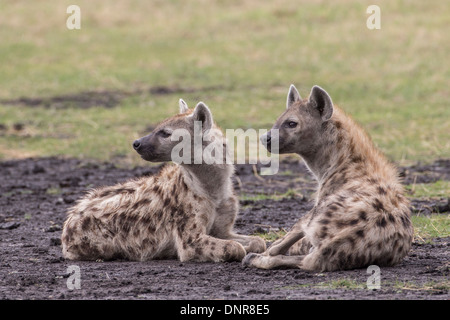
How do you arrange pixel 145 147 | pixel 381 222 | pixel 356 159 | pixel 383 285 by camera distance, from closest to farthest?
pixel 383 285, pixel 381 222, pixel 356 159, pixel 145 147

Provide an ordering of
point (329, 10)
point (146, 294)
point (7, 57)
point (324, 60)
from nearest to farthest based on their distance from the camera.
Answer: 1. point (146, 294)
2. point (324, 60)
3. point (7, 57)
4. point (329, 10)

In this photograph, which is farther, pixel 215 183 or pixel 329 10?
pixel 329 10

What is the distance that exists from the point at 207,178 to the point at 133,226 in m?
0.53

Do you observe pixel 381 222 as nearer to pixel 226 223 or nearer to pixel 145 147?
pixel 226 223

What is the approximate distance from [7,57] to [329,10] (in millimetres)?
6027

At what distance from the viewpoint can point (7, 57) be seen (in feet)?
54.3

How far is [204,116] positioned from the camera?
5.68 metres

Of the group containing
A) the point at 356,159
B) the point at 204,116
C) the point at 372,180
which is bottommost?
the point at 372,180

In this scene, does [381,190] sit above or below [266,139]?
below

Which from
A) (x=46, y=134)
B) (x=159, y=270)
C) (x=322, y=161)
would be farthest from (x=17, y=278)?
(x=46, y=134)

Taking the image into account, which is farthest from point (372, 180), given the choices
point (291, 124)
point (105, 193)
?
point (105, 193)

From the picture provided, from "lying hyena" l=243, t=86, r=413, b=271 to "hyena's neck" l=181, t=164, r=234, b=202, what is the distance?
40 centimetres

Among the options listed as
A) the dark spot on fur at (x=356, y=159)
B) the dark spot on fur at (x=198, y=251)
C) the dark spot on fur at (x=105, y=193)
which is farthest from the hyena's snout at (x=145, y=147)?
the dark spot on fur at (x=356, y=159)

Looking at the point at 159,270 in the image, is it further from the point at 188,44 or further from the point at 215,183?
the point at 188,44
